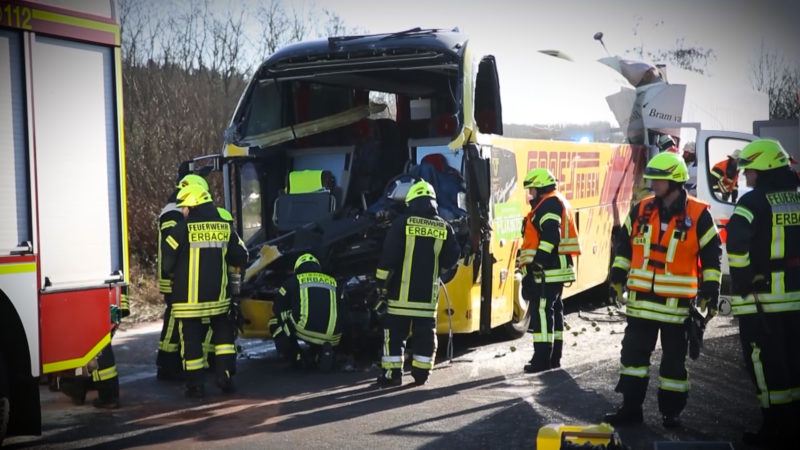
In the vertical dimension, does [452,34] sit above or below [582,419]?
above

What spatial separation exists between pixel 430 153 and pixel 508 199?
940mm

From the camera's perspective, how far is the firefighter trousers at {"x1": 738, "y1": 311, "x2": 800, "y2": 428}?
19.9ft

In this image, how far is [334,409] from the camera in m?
7.18

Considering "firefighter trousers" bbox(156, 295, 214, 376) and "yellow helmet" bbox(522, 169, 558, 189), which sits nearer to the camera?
"firefighter trousers" bbox(156, 295, 214, 376)

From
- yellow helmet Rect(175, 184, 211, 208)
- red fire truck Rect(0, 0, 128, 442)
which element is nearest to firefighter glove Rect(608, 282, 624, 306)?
yellow helmet Rect(175, 184, 211, 208)

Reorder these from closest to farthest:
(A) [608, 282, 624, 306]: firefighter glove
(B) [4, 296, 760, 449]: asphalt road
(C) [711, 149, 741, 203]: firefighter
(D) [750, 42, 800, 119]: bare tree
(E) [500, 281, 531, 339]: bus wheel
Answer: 1. (B) [4, 296, 760, 449]: asphalt road
2. (A) [608, 282, 624, 306]: firefighter glove
3. (E) [500, 281, 531, 339]: bus wheel
4. (C) [711, 149, 741, 203]: firefighter
5. (D) [750, 42, 800, 119]: bare tree

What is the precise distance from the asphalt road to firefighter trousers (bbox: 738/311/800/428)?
32 cm

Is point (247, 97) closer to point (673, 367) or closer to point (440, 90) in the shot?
point (440, 90)

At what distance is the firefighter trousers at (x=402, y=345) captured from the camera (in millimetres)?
7965

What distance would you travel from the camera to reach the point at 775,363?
6.10 metres

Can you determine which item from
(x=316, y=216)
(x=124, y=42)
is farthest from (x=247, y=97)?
(x=124, y=42)

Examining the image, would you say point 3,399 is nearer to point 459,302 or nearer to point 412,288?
point 412,288

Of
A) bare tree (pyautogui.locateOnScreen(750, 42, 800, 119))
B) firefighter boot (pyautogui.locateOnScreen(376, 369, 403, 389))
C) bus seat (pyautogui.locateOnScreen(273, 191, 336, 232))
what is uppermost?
bare tree (pyautogui.locateOnScreen(750, 42, 800, 119))

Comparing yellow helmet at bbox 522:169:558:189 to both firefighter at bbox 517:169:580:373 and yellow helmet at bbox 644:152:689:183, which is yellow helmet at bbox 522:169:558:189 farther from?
yellow helmet at bbox 644:152:689:183
